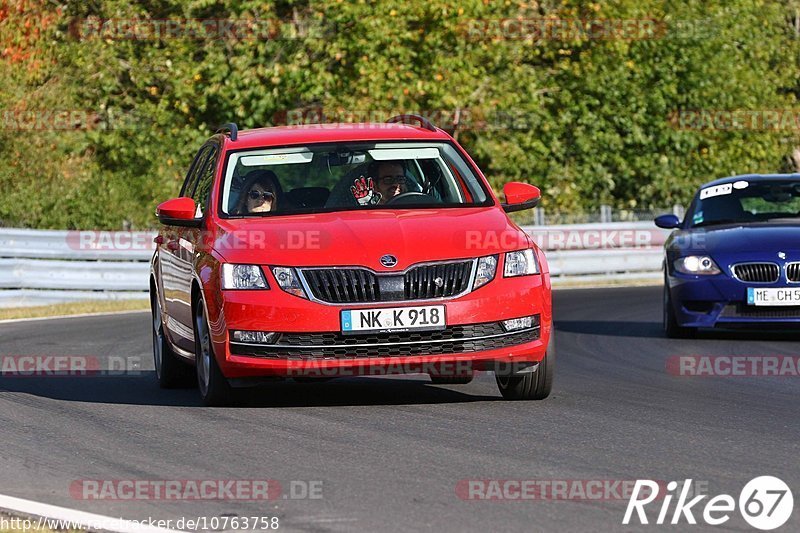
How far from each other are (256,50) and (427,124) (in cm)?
2159

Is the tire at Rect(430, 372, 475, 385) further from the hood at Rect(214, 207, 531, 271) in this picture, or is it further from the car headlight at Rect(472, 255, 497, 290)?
the car headlight at Rect(472, 255, 497, 290)

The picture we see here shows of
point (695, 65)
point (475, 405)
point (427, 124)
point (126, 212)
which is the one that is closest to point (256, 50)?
point (126, 212)

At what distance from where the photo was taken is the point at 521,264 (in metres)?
9.23

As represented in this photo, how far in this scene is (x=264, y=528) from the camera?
5.80 metres

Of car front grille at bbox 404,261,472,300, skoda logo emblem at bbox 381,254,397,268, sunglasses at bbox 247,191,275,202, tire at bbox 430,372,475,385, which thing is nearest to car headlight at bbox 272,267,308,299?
skoda logo emblem at bbox 381,254,397,268

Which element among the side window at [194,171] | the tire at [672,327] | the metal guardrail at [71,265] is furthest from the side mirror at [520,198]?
the metal guardrail at [71,265]

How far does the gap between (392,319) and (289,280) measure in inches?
23.3

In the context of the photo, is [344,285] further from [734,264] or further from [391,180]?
[734,264]

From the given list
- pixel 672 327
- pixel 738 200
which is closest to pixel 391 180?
pixel 672 327

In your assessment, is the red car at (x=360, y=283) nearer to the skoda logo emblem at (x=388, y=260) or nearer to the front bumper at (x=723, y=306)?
the skoda logo emblem at (x=388, y=260)

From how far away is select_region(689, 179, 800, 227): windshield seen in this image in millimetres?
14789

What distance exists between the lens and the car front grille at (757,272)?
44.5 feet

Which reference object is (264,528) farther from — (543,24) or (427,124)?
(543,24)

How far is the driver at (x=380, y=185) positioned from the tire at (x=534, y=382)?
1.33 meters
